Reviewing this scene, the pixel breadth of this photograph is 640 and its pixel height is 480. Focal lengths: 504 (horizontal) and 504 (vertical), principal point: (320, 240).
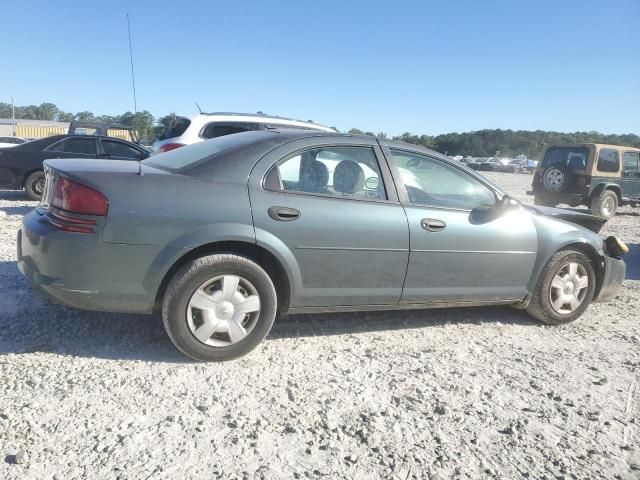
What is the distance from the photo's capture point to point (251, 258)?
3.29 meters

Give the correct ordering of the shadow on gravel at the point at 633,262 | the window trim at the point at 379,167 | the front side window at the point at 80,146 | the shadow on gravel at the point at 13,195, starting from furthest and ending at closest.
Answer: the shadow on gravel at the point at 13,195 < the front side window at the point at 80,146 < the shadow on gravel at the point at 633,262 < the window trim at the point at 379,167

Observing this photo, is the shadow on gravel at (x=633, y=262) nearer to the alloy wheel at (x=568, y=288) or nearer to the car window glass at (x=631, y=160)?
the alloy wheel at (x=568, y=288)

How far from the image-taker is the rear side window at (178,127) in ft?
27.6

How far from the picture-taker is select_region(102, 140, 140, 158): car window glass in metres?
10.3

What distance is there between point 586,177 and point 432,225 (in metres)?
10.4

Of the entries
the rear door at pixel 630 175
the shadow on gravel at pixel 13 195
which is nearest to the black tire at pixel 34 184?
the shadow on gravel at pixel 13 195

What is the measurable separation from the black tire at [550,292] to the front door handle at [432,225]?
1.10m

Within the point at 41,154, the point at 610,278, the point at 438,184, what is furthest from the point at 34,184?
the point at 610,278

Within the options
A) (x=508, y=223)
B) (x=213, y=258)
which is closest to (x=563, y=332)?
(x=508, y=223)

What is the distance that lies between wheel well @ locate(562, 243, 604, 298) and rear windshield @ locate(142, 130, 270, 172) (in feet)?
9.08

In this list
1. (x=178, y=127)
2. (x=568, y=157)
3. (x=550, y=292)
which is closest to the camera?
(x=550, y=292)

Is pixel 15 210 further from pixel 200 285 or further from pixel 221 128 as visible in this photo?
pixel 200 285

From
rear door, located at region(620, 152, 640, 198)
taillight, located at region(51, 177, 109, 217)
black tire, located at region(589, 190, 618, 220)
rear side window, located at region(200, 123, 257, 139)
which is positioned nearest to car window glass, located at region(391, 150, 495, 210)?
taillight, located at region(51, 177, 109, 217)

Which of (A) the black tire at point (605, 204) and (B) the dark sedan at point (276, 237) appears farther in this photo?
(A) the black tire at point (605, 204)
